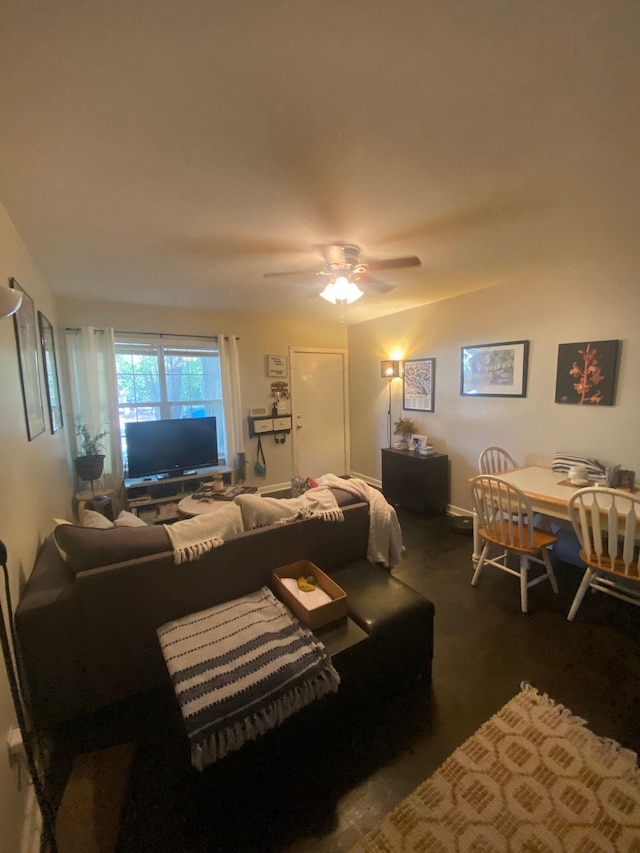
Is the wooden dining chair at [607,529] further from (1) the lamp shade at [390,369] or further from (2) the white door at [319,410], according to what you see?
(2) the white door at [319,410]

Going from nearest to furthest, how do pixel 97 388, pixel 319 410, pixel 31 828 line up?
pixel 31 828
pixel 97 388
pixel 319 410

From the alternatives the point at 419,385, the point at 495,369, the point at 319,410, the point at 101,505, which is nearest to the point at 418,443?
the point at 419,385

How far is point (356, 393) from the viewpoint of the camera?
520 centimetres

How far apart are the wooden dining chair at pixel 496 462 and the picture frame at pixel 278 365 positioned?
2709 mm

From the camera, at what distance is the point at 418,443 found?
13.2ft

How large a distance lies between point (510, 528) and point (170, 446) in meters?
3.38

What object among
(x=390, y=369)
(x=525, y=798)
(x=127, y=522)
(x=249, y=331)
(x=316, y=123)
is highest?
(x=316, y=123)

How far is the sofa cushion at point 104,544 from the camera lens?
1.48 meters

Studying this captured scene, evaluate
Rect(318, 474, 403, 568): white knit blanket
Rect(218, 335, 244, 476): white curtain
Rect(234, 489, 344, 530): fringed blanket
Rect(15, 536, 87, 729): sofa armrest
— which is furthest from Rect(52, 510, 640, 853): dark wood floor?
Rect(218, 335, 244, 476): white curtain

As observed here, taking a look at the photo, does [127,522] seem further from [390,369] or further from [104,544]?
[390,369]

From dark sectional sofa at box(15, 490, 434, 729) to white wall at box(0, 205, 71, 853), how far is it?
16 centimetres

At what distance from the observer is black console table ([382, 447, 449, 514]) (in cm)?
372

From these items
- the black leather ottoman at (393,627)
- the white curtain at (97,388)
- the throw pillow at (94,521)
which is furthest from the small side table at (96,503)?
the black leather ottoman at (393,627)

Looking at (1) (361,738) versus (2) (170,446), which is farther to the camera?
(2) (170,446)
